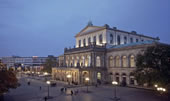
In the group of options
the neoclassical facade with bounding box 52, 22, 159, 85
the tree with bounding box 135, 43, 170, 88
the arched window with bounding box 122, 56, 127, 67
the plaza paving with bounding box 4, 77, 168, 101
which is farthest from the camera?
the arched window with bounding box 122, 56, 127, 67

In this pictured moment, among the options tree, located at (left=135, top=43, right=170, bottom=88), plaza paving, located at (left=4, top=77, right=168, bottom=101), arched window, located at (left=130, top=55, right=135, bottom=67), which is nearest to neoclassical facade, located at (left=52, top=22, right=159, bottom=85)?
arched window, located at (left=130, top=55, right=135, bottom=67)

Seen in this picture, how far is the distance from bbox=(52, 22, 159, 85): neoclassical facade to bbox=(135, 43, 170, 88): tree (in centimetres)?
880

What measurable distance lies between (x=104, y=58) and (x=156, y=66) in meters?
23.2

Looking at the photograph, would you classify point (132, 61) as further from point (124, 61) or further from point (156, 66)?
point (156, 66)

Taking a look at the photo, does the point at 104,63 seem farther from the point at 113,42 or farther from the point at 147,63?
the point at 147,63

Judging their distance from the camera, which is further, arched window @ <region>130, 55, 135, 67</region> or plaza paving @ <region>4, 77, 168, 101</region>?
arched window @ <region>130, 55, 135, 67</region>

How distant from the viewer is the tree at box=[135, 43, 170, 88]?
2467 centimetres

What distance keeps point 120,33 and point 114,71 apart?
18396 millimetres

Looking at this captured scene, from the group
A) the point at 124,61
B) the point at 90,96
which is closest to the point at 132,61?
the point at 124,61

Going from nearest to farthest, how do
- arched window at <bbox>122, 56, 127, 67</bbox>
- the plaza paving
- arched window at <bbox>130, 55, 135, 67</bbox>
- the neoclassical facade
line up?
the plaza paving, arched window at <bbox>130, 55, 135, 67</bbox>, the neoclassical facade, arched window at <bbox>122, 56, 127, 67</bbox>

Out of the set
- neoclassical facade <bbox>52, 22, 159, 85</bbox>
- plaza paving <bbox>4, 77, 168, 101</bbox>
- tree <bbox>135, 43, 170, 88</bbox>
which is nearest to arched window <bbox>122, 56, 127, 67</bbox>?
neoclassical facade <bbox>52, 22, 159, 85</bbox>

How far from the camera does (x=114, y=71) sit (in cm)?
4588

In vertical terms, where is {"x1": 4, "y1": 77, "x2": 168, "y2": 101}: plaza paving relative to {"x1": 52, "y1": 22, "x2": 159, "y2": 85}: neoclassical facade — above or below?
below

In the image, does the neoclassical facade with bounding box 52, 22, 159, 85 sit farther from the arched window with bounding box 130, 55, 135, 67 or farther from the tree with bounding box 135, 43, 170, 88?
the tree with bounding box 135, 43, 170, 88
